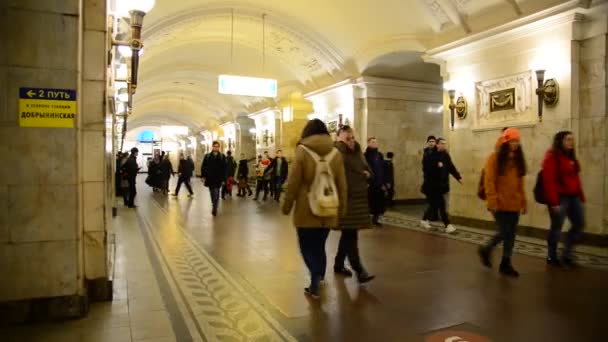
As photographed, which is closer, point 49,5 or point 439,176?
point 49,5

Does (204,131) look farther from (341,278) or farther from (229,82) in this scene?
(341,278)

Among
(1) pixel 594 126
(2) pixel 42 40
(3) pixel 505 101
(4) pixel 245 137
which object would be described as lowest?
(1) pixel 594 126

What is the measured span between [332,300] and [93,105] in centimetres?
265

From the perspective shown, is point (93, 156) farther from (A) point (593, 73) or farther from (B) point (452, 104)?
(B) point (452, 104)

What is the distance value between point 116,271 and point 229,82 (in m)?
7.81

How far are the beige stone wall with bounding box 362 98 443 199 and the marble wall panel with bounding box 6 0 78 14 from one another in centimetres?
957

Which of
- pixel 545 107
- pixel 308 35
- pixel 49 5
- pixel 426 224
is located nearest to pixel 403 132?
pixel 308 35

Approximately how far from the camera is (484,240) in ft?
22.1

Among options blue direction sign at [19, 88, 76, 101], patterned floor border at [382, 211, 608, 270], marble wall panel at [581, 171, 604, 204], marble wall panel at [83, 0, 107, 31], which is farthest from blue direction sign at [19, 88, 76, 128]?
marble wall panel at [581, 171, 604, 204]

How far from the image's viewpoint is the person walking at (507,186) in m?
4.47

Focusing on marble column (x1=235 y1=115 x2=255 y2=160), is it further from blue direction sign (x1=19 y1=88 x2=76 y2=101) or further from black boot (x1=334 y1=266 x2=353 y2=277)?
blue direction sign (x1=19 y1=88 x2=76 y2=101)

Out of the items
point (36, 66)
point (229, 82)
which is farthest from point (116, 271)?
point (229, 82)

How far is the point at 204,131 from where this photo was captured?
102ft

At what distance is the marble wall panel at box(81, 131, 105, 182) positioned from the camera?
12.0 feet
